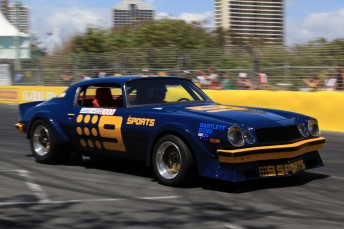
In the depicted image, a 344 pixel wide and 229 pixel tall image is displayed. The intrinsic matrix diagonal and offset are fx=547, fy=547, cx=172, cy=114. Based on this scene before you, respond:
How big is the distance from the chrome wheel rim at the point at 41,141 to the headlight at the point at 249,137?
11.2 ft

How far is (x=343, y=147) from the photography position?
34.6ft

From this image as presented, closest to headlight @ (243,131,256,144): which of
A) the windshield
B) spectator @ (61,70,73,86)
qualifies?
the windshield

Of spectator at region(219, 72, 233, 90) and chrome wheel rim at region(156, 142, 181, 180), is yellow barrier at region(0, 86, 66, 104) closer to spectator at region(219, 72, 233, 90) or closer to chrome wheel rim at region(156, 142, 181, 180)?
spectator at region(219, 72, 233, 90)

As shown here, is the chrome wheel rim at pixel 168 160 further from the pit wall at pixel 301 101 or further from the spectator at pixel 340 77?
the spectator at pixel 340 77

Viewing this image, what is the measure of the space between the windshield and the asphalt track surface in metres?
1.03

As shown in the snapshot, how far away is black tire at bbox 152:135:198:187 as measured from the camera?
6255mm

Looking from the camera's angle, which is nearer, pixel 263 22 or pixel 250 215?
pixel 250 215

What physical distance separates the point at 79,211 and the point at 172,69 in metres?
14.2

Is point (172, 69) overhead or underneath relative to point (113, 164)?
overhead

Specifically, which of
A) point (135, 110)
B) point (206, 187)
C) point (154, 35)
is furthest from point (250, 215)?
point (154, 35)

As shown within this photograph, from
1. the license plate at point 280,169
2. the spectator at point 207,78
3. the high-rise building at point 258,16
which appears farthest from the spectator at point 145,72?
the high-rise building at point 258,16

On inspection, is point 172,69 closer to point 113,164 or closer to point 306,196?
point 113,164

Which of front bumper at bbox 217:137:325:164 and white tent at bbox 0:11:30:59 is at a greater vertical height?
white tent at bbox 0:11:30:59

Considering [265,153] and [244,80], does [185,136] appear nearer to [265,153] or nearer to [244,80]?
[265,153]
